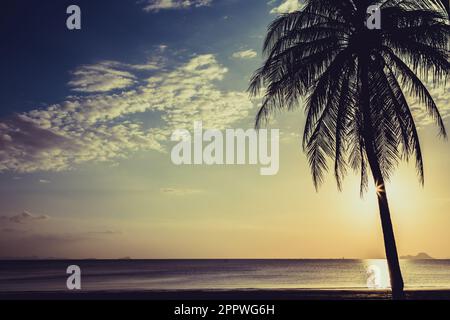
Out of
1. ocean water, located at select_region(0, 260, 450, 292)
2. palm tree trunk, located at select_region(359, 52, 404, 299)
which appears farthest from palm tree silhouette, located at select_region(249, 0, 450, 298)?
ocean water, located at select_region(0, 260, 450, 292)

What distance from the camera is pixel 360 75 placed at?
13305 millimetres

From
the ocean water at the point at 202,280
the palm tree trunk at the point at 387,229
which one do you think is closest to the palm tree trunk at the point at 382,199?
the palm tree trunk at the point at 387,229

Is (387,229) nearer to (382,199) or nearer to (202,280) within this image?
(382,199)

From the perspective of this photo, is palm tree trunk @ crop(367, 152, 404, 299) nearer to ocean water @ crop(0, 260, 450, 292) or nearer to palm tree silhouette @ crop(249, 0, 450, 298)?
palm tree silhouette @ crop(249, 0, 450, 298)

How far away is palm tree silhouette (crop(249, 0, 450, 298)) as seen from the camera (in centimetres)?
1296

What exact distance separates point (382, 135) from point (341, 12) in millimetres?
3926

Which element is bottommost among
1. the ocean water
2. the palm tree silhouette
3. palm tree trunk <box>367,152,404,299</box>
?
the ocean water

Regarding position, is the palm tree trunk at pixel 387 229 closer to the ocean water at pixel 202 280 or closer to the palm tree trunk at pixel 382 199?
the palm tree trunk at pixel 382 199

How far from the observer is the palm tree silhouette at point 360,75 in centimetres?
1296

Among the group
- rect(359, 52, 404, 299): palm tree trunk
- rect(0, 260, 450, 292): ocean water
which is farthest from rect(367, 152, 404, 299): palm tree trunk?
rect(0, 260, 450, 292): ocean water

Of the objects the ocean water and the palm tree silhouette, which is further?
the ocean water

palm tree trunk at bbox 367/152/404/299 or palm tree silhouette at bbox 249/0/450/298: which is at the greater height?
palm tree silhouette at bbox 249/0/450/298

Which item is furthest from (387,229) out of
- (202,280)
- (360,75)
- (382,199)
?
(202,280)
